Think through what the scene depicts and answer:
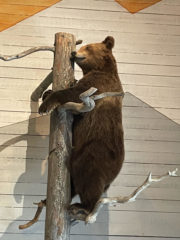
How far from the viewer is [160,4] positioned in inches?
83.5

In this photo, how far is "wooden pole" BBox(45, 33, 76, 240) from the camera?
3.86 ft

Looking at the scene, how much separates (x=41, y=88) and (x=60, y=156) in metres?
0.57

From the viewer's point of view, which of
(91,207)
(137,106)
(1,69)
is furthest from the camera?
(1,69)

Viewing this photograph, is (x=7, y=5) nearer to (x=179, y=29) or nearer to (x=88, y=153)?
(x=179, y=29)

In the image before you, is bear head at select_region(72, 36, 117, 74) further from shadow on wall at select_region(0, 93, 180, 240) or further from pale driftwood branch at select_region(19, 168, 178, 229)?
pale driftwood branch at select_region(19, 168, 178, 229)

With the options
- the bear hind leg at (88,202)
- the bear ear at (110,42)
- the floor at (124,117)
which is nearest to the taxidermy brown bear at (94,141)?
the bear hind leg at (88,202)

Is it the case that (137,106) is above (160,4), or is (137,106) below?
below

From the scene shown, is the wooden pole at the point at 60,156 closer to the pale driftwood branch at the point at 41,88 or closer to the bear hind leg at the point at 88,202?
the bear hind leg at the point at 88,202

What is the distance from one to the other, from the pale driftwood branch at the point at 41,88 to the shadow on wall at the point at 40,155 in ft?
0.51

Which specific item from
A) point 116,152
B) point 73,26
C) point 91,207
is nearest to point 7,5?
point 73,26

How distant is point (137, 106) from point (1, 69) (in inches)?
33.2

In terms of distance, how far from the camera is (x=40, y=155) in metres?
1.69

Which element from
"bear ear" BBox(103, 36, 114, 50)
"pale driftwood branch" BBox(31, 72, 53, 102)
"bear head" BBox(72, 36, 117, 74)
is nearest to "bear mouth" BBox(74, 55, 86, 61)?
"bear head" BBox(72, 36, 117, 74)

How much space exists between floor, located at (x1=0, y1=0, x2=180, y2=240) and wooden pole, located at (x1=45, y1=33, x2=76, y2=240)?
0.36 metres
